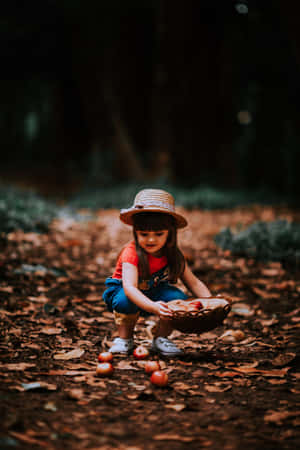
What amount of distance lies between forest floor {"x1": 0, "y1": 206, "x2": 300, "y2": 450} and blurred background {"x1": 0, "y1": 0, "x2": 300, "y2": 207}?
6960 millimetres

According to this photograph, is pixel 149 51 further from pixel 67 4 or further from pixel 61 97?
pixel 61 97

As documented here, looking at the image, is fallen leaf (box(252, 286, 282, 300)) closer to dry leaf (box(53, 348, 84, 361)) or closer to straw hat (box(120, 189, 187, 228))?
straw hat (box(120, 189, 187, 228))

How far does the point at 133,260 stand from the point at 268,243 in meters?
2.94

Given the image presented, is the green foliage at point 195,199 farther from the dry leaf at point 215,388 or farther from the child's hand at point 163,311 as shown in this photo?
the dry leaf at point 215,388

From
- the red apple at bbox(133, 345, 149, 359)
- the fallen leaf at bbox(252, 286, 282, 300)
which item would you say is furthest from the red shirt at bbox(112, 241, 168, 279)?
the fallen leaf at bbox(252, 286, 282, 300)

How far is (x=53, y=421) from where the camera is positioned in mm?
1856

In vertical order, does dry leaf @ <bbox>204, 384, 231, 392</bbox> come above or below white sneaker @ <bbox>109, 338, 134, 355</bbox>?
below

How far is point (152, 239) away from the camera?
268 cm

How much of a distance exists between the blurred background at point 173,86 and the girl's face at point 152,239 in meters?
7.89

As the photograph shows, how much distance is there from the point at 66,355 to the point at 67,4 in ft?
41.8

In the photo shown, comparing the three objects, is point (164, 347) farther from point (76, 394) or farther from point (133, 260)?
point (76, 394)

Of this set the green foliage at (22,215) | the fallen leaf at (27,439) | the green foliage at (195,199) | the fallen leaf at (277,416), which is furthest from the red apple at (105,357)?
the green foliage at (195,199)

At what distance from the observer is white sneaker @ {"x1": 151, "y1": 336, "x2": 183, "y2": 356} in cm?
274

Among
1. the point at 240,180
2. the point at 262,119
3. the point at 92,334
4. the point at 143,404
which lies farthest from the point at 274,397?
the point at 262,119
